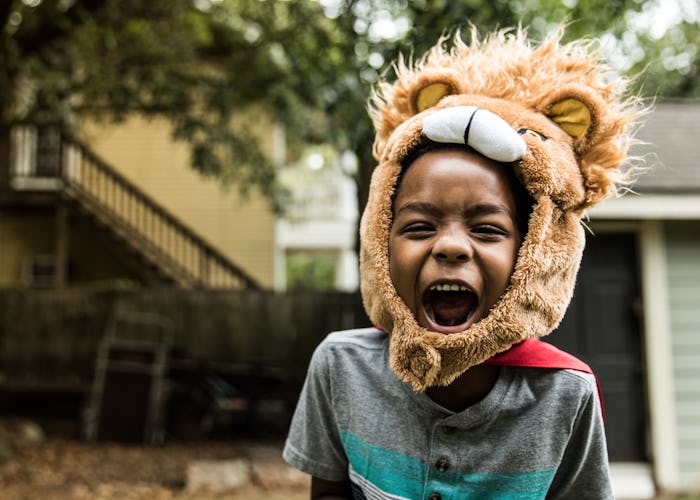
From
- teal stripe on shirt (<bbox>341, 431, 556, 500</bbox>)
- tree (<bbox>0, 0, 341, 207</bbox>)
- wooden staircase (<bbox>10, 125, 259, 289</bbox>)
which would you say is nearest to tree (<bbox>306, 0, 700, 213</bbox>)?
teal stripe on shirt (<bbox>341, 431, 556, 500</bbox>)

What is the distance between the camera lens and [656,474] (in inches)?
225

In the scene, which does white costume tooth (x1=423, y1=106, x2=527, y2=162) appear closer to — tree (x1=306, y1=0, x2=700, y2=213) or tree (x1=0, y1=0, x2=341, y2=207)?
tree (x1=306, y1=0, x2=700, y2=213)

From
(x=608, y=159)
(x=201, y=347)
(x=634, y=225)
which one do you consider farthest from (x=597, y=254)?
(x=201, y=347)

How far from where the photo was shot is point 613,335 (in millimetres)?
5906

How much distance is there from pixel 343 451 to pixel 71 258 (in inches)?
499

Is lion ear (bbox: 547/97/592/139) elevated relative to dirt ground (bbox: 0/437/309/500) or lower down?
elevated

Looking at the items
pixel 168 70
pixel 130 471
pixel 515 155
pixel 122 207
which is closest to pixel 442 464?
pixel 515 155

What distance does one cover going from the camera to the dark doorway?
19.1ft

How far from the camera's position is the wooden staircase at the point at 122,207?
11.4 metres

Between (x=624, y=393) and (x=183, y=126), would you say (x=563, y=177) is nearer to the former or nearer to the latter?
(x=624, y=393)

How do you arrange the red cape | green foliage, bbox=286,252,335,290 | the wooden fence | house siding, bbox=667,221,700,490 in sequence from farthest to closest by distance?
green foliage, bbox=286,252,335,290 < the wooden fence < house siding, bbox=667,221,700,490 < the red cape

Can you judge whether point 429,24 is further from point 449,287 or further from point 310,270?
point 310,270

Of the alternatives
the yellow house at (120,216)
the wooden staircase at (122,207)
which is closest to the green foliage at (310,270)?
the yellow house at (120,216)

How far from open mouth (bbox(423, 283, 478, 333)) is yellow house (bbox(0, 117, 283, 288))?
375 inches
